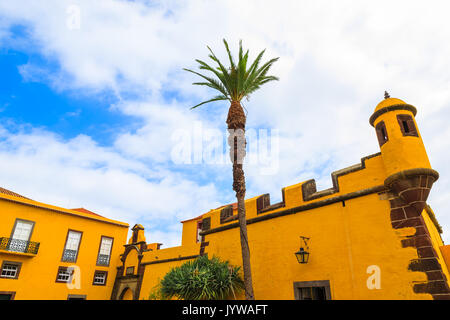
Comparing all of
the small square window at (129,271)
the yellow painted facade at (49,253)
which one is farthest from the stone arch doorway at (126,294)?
the yellow painted facade at (49,253)

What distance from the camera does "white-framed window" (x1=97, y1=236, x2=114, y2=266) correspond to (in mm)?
21359

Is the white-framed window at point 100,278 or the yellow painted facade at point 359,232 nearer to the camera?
the yellow painted facade at point 359,232

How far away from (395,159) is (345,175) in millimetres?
1659

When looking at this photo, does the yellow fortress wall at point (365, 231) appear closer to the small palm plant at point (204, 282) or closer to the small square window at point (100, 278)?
the small palm plant at point (204, 282)

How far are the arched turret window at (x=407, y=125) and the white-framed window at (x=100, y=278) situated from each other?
69.8 ft

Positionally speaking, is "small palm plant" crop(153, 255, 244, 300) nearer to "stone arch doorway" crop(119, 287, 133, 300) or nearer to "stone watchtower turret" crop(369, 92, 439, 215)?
"stone watchtower turret" crop(369, 92, 439, 215)

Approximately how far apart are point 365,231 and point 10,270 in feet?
67.4

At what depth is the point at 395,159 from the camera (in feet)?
26.5

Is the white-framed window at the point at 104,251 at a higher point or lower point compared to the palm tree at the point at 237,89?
lower

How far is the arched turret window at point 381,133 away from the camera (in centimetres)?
866

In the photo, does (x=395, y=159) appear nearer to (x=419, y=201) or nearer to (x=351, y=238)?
(x=419, y=201)

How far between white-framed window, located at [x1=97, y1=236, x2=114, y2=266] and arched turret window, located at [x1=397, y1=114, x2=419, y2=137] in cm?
2134
